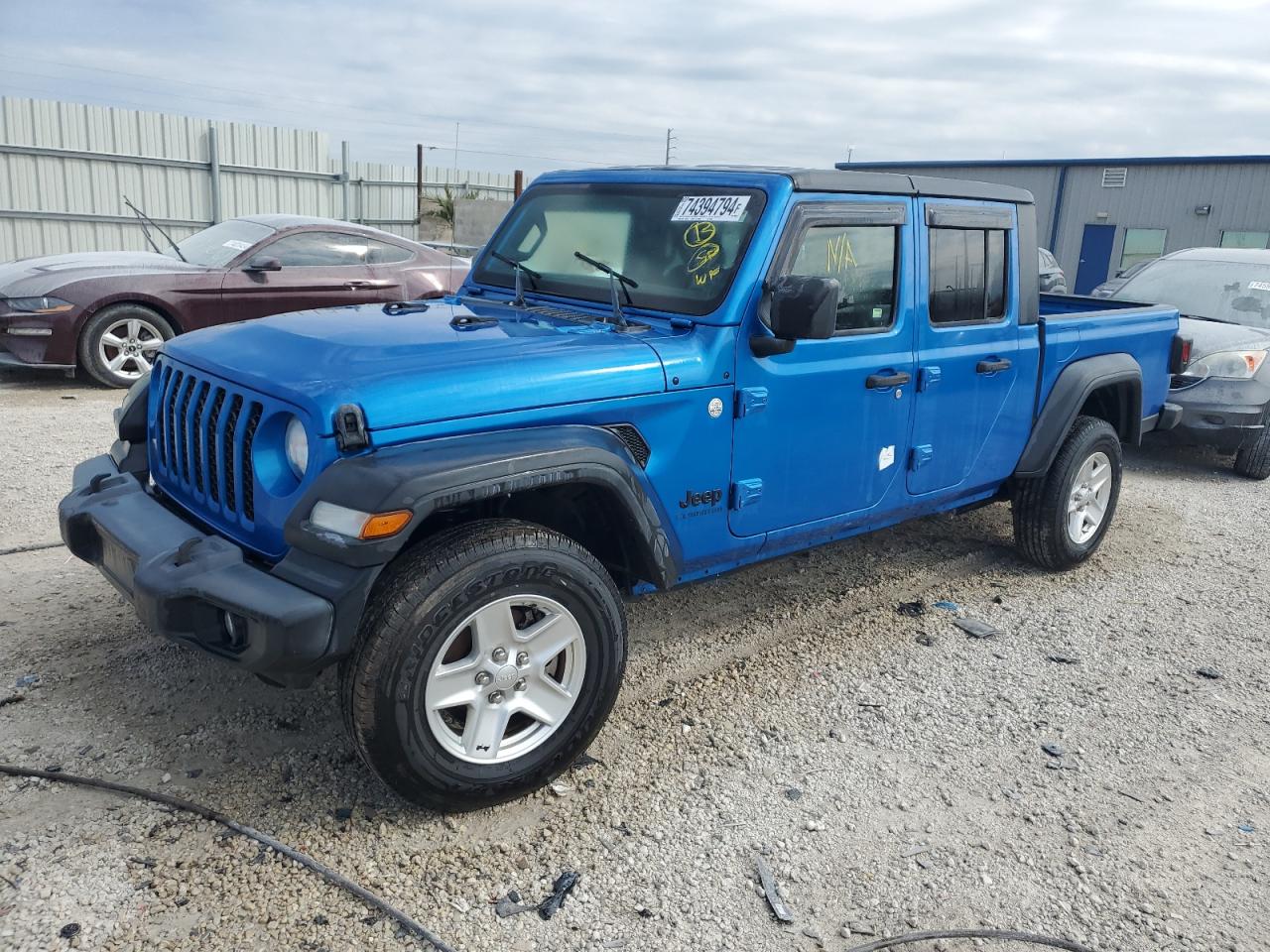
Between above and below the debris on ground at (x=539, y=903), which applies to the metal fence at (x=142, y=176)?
above

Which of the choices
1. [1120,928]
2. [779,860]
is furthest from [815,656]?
[1120,928]

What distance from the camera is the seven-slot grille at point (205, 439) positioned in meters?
2.90

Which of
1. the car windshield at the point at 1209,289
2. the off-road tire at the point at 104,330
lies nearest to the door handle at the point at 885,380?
the car windshield at the point at 1209,289

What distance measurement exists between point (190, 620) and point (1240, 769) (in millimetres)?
3425

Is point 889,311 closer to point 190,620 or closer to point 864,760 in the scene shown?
point 864,760

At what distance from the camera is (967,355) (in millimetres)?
4285

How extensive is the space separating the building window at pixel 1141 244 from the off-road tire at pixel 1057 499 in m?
21.2

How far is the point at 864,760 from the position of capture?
133 inches

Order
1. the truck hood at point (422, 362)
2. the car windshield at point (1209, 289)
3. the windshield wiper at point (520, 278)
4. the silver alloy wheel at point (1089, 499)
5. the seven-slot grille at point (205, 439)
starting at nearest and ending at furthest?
the truck hood at point (422, 362)
the seven-slot grille at point (205, 439)
the windshield wiper at point (520, 278)
the silver alloy wheel at point (1089, 499)
the car windshield at point (1209, 289)

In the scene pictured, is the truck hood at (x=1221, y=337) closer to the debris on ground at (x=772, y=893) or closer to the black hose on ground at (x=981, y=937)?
the black hose on ground at (x=981, y=937)

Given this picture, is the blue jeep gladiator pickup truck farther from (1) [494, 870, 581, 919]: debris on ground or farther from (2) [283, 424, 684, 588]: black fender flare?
(1) [494, 870, 581, 919]: debris on ground

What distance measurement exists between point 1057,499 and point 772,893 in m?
3.01

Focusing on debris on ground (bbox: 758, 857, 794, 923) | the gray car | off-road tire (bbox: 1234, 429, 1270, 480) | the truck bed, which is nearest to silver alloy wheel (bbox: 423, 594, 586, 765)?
debris on ground (bbox: 758, 857, 794, 923)

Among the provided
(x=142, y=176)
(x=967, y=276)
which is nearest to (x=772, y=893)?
(x=967, y=276)
